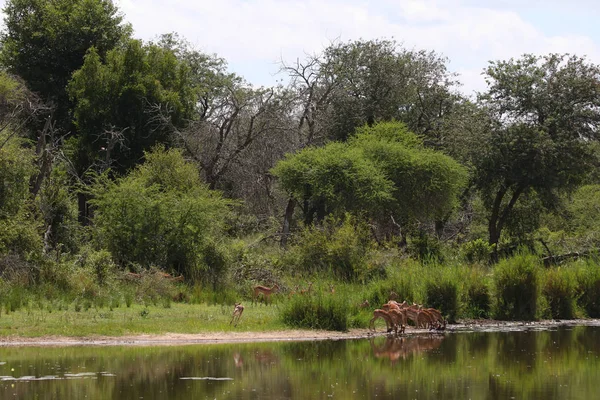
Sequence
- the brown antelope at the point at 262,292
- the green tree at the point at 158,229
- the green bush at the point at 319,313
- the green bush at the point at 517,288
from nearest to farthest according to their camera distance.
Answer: the green bush at the point at 319,313, the green bush at the point at 517,288, the brown antelope at the point at 262,292, the green tree at the point at 158,229

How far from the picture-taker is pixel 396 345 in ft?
76.4

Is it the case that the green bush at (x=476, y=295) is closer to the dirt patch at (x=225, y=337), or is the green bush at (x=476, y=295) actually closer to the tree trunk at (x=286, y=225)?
the dirt patch at (x=225, y=337)

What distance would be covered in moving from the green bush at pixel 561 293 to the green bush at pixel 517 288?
2.78 ft

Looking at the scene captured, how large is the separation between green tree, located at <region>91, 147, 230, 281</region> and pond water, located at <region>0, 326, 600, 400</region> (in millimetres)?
10051

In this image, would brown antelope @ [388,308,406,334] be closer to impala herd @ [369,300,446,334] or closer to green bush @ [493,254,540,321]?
impala herd @ [369,300,446,334]

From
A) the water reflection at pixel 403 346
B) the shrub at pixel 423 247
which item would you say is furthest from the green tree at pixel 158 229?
the shrub at pixel 423 247

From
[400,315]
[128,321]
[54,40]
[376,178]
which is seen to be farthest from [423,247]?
[54,40]

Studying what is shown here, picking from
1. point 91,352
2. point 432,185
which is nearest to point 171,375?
point 91,352

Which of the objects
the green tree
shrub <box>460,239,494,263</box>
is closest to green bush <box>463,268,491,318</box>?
the green tree

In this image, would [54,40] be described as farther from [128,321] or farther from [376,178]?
[128,321]

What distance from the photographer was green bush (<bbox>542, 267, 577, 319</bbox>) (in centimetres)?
3050

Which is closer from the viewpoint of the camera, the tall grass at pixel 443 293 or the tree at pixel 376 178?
the tall grass at pixel 443 293

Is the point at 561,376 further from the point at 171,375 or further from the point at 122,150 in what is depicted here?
the point at 122,150

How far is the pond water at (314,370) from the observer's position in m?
16.0
